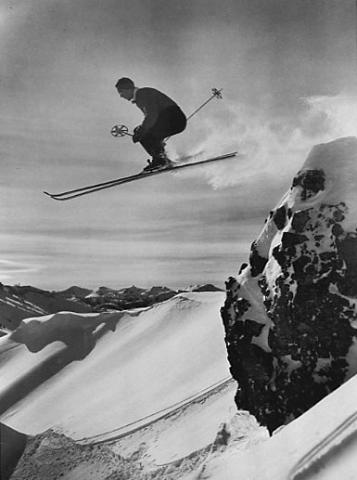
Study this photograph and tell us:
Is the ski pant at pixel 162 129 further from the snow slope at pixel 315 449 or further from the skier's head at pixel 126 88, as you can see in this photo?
the snow slope at pixel 315 449

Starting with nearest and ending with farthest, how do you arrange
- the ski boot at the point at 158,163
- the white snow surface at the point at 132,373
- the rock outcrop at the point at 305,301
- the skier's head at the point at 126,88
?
the skier's head at the point at 126,88 → the ski boot at the point at 158,163 → the rock outcrop at the point at 305,301 → the white snow surface at the point at 132,373

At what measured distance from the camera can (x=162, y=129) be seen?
32.1 feet

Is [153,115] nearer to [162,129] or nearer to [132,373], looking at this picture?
[162,129]

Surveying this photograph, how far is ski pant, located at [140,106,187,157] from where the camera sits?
9617 mm

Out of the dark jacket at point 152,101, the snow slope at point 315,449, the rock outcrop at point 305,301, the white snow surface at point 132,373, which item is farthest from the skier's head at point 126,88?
the white snow surface at point 132,373

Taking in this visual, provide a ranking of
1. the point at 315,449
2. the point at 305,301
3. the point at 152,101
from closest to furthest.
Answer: the point at 315,449 → the point at 152,101 → the point at 305,301

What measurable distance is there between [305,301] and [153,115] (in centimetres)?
529

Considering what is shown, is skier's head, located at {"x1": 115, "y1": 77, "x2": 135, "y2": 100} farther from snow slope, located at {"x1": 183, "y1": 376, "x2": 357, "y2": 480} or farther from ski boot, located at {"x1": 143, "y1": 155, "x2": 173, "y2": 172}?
snow slope, located at {"x1": 183, "y1": 376, "x2": 357, "y2": 480}

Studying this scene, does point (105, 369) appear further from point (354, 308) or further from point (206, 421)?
point (354, 308)

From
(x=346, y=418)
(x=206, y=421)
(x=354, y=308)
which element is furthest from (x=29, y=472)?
(x=346, y=418)

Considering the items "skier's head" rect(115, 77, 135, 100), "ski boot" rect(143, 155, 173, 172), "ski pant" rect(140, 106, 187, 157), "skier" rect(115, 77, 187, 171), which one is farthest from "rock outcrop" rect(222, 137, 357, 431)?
"skier's head" rect(115, 77, 135, 100)

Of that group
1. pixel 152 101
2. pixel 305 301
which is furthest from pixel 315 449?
pixel 152 101

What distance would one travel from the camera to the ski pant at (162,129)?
9617mm

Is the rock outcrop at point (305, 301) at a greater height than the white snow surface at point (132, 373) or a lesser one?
greater
